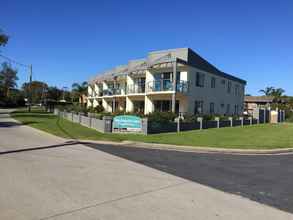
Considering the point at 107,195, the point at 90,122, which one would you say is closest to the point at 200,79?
the point at 90,122

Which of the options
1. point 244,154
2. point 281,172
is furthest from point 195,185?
point 244,154

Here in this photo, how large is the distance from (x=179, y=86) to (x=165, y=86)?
1965 millimetres

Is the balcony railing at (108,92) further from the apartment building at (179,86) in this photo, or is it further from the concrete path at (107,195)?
the concrete path at (107,195)

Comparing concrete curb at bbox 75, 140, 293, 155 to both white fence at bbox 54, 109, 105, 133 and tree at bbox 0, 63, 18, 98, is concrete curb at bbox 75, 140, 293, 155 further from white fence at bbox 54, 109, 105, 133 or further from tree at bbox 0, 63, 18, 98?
tree at bbox 0, 63, 18, 98

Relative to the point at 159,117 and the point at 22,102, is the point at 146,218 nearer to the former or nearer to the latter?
the point at 159,117

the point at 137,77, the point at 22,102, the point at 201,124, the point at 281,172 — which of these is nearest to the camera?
the point at 281,172

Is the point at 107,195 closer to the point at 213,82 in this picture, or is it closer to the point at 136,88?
the point at 213,82

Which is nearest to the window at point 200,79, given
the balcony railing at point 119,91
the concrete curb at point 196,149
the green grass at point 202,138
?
the green grass at point 202,138

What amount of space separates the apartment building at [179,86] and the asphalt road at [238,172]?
547 inches

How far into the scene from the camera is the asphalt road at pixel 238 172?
6.24 meters

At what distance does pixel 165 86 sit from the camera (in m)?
28.3

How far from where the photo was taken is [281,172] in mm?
8609

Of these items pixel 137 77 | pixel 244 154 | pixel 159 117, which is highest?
pixel 137 77

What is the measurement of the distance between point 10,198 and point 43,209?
3.06ft
